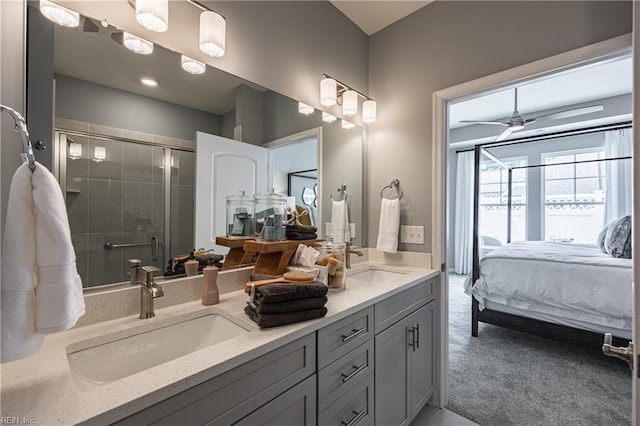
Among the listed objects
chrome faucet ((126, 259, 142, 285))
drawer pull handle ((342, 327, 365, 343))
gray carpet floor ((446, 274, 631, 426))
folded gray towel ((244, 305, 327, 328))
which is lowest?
gray carpet floor ((446, 274, 631, 426))

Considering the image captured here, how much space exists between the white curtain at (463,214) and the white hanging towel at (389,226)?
4.13 metres

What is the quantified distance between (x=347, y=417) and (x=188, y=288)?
86 cm

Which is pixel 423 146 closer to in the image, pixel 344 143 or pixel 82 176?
pixel 344 143

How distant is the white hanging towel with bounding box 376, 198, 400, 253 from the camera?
2033 millimetres

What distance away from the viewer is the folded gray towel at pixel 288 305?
955 mm

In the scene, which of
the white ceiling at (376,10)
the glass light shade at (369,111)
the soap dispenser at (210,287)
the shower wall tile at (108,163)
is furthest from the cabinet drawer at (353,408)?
the white ceiling at (376,10)

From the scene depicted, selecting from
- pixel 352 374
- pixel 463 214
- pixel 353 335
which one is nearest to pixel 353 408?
pixel 352 374

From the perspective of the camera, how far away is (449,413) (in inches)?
72.0

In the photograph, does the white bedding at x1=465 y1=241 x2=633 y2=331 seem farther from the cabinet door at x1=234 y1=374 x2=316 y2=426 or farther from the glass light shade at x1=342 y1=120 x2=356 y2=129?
the cabinet door at x1=234 y1=374 x2=316 y2=426

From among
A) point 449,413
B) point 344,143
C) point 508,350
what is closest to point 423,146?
point 344,143

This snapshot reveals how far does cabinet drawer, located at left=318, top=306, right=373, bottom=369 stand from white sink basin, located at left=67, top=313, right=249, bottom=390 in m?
0.29

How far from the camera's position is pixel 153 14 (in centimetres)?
106

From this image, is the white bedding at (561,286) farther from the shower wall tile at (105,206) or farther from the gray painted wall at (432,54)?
the shower wall tile at (105,206)

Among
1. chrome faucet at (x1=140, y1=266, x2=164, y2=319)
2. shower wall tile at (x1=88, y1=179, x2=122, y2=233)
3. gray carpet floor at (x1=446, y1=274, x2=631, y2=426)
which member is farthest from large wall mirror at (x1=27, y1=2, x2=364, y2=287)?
gray carpet floor at (x1=446, y1=274, x2=631, y2=426)
